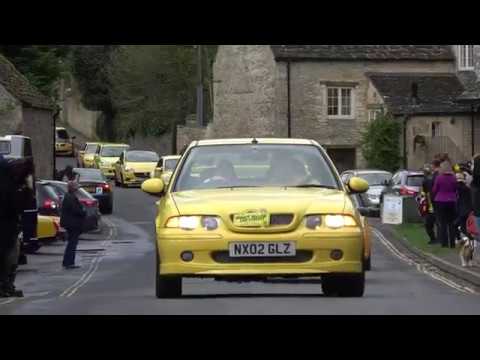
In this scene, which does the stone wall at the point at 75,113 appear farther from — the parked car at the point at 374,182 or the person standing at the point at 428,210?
the person standing at the point at 428,210

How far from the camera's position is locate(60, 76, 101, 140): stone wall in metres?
86.6

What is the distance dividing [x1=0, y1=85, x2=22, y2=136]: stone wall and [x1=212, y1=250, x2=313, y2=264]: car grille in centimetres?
3352

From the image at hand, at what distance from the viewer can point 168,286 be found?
13.9m

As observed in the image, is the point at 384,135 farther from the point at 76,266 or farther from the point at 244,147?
the point at 244,147

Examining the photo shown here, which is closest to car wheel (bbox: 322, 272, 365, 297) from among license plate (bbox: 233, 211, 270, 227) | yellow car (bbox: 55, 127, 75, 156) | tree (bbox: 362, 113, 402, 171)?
license plate (bbox: 233, 211, 270, 227)

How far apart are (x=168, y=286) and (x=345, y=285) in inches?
72.2

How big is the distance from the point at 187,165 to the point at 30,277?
10.6 meters

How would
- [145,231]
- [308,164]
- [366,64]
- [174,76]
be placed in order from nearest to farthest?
1. [308,164]
2. [145,231]
3. [366,64]
4. [174,76]

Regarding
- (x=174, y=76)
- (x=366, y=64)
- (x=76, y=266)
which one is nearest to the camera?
(x=76, y=266)

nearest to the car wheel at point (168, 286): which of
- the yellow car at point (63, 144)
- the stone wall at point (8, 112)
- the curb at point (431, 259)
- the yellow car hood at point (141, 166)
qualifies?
the curb at point (431, 259)

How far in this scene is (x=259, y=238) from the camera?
42.5 feet

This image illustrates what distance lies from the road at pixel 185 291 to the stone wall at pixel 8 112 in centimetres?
1053

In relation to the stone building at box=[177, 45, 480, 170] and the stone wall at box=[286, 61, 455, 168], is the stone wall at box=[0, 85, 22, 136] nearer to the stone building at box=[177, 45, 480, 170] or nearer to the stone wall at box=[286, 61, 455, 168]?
the stone building at box=[177, 45, 480, 170]

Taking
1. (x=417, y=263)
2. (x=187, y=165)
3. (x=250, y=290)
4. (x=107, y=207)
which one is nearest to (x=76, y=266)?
(x=417, y=263)
